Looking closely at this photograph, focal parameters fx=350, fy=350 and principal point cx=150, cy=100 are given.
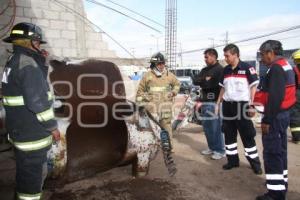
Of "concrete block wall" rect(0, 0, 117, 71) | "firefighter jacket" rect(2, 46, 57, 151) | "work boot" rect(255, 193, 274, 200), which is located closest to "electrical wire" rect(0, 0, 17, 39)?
"concrete block wall" rect(0, 0, 117, 71)

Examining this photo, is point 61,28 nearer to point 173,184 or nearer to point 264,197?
point 173,184

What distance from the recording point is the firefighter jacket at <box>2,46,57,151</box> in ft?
9.80

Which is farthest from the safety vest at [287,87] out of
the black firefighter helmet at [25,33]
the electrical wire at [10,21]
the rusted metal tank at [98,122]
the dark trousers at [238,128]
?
the electrical wire at [10,21]

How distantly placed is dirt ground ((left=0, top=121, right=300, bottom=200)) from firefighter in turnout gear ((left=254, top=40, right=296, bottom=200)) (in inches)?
17.3

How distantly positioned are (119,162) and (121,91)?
968mm

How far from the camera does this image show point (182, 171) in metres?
5.11

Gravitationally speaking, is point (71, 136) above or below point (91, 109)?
below

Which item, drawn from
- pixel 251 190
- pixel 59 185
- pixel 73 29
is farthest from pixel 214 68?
pixel 73 29

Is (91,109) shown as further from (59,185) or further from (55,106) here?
(59,185)

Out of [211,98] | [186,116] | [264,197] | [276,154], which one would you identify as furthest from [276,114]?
[186,116]

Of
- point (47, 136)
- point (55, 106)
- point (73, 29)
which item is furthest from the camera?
point (73, 29)

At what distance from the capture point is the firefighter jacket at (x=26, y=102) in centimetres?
299

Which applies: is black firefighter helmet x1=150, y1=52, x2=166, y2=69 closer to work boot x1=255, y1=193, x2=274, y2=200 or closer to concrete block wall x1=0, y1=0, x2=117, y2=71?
work boot x1=255, y1=193, x2=274, y2=200

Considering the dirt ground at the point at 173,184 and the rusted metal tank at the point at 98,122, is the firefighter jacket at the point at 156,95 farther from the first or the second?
the dirt ground at the point at 173,184
